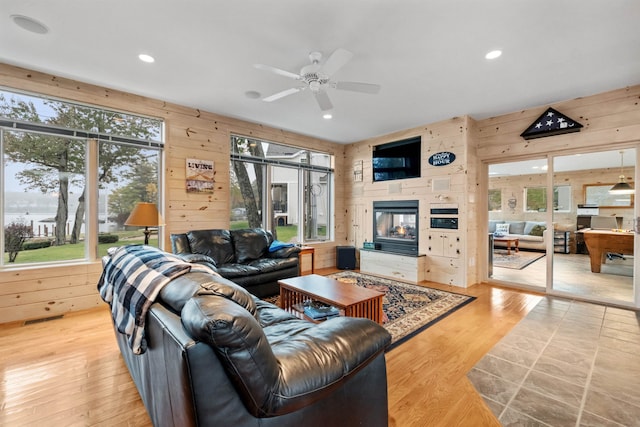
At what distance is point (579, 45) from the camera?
2596 millimetres

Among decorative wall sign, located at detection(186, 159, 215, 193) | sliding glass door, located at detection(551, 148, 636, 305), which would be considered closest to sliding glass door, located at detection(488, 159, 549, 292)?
sliding glass door, located at detection(551, 148, 636, 305)

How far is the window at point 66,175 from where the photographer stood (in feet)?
10.2

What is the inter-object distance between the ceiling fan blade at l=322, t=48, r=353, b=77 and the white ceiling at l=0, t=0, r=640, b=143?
252 mm

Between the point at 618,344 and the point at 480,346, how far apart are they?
1.26 metres

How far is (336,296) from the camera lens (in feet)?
8.55

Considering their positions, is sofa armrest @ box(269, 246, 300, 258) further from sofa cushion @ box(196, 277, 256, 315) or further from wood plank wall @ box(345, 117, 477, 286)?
sofa cushion @ box(196, 277, 256, 315)

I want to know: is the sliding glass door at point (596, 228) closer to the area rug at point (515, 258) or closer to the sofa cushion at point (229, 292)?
the area rug at point (515, 258)

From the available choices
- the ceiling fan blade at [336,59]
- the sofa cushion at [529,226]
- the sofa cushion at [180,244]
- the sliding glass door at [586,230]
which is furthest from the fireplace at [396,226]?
the sofa cushion at [529,226]

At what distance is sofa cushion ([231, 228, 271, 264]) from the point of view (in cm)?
407

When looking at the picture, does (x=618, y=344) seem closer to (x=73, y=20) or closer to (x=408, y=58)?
(x=408, y=58)

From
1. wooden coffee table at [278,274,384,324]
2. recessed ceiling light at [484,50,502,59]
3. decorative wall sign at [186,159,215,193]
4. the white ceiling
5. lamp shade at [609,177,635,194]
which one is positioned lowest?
wooden coffee table at [278,274,384,324]

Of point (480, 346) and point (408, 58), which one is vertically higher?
point (408, 58)

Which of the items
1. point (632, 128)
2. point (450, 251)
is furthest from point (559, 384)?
point (632, 128)

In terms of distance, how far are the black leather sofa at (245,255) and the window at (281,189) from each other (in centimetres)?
77
